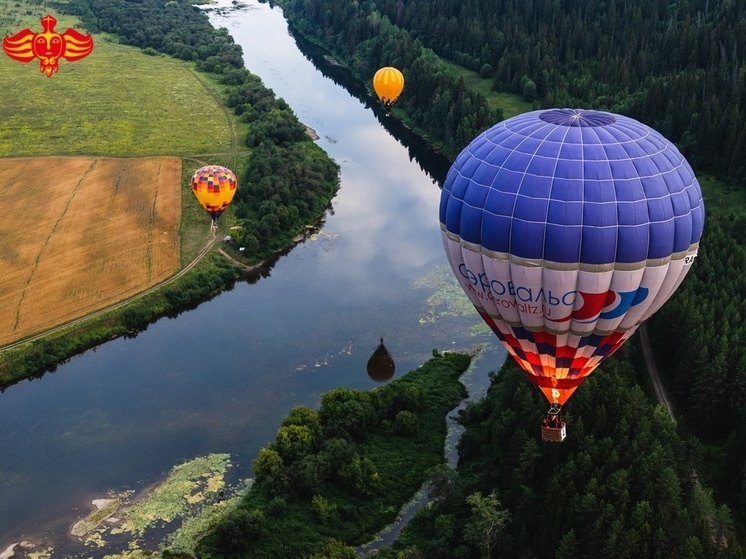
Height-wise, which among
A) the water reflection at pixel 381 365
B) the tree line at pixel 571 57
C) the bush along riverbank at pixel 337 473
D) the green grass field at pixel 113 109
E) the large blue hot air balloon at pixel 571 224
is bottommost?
the green grass field at pixel 113 109

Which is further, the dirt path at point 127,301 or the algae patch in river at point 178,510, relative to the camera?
the dirt path at point 127,301

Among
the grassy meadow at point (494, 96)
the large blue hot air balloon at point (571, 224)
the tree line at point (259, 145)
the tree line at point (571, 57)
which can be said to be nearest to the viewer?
the large blue hot air balloon at point (571, 224)

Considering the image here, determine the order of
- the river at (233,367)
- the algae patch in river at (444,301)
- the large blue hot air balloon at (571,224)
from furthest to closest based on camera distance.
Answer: the algae patch in river at (444,301) < the river at (233,367) < the large blue hot air balloon at (571,224)

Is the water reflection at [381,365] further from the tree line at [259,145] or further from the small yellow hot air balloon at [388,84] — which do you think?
the small yellow hot air balloon at [388,84]

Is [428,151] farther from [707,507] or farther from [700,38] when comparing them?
[707,507]

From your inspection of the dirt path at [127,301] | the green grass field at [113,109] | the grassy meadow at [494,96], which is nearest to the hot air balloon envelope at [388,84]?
the grassy meadow at [494,96]

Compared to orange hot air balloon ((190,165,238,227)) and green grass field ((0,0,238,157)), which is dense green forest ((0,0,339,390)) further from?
green grass field ((0,0,238,157))

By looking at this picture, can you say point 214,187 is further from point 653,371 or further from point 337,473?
point 653,371
